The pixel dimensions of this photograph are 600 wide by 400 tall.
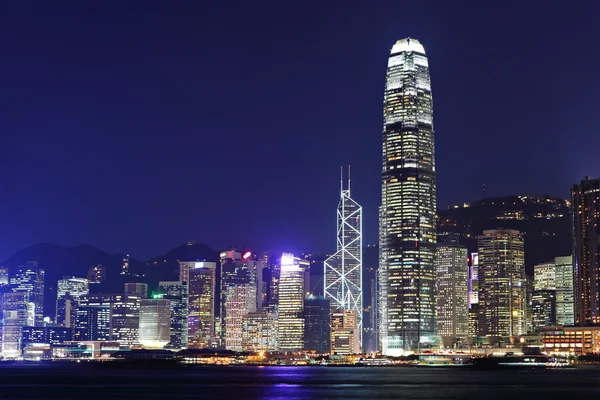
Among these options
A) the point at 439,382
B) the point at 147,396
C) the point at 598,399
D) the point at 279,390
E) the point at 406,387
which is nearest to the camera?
the point at 598,399

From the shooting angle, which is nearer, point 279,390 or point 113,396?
point 113,396

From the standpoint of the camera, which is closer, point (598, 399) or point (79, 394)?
point (598, 399)

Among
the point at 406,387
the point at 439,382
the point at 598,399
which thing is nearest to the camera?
the point at 598,399

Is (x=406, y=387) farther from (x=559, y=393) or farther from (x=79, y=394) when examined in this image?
(x=79, y=394)

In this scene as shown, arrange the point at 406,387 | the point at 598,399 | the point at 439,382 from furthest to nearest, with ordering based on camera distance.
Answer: the point at 439,382 → the point at 406,387 → the point at 598,399

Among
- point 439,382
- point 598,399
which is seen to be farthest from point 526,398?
point 439,382

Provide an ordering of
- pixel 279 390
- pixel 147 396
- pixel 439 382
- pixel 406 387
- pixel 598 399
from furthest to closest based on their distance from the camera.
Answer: pixel 439 382
pixel 406 387
pixel 279 390
pixel 147 396
pixel 598 399

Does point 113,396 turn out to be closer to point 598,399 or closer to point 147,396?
point 147,396

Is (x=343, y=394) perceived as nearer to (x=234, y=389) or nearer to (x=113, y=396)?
(x=234, y=389)

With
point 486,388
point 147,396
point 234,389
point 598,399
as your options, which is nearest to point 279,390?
point 234,389
